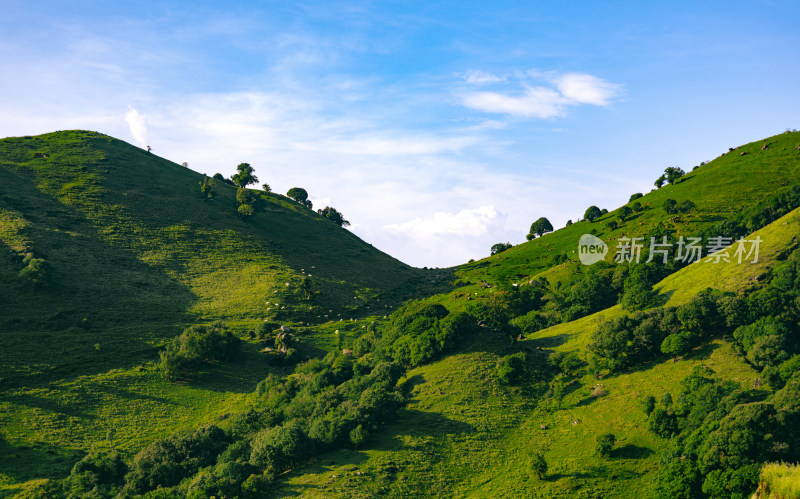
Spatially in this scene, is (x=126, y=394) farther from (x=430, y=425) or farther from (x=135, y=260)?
(x=135, y=260)

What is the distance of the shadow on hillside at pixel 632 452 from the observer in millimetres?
52656

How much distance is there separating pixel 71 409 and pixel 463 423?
5683 cm

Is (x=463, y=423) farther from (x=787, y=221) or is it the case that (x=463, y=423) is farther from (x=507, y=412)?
(x=787, y=221)

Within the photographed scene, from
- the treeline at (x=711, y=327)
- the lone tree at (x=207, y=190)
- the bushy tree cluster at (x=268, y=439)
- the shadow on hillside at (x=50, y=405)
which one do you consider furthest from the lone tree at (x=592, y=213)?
the shadow on hillside at (x=50, y=405)

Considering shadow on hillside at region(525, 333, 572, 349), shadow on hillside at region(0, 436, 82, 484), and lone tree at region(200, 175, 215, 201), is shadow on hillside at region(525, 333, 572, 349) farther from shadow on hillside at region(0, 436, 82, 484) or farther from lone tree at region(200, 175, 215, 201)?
lone tree at region(200, 175, 215, 201)

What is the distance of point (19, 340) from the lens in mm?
87750

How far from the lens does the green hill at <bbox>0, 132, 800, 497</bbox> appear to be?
54688 millimetres

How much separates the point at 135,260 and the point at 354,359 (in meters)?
76.6

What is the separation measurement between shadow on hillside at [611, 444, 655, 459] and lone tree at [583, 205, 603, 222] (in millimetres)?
142315

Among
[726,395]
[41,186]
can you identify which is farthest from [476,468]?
[41,186]

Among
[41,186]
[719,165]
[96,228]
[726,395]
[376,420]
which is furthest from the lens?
[719,165]

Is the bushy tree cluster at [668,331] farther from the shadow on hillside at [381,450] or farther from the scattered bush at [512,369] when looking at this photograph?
the shadow on hillside at [381,450]

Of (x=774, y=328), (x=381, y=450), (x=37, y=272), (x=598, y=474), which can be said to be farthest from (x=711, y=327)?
(x=37, y=272)

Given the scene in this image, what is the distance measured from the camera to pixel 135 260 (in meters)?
133
